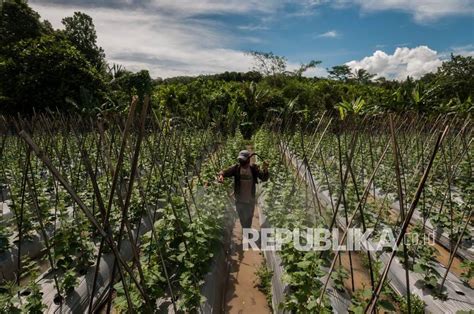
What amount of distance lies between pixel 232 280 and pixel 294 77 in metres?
25.7

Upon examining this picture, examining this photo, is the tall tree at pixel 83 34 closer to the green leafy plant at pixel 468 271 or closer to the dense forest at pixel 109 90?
the dense forest at pixel 109 90

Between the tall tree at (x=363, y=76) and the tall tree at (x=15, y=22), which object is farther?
the tall tree at (x=363, y=76)

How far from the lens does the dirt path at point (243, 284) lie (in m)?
3.51

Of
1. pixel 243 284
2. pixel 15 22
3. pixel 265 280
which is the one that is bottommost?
pixel 243 284

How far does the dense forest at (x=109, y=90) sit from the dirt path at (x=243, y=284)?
8.23 m

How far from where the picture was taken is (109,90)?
1833 cm

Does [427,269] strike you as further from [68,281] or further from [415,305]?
[68,281]

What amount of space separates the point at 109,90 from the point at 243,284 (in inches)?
682

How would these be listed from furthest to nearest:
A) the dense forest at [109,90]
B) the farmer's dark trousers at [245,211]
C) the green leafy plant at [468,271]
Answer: the dense forest at [109,90] < the farmer's dark trousers at [245,211] < the green leafy plant at [468,271]

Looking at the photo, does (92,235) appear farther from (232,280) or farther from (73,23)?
(73,23)

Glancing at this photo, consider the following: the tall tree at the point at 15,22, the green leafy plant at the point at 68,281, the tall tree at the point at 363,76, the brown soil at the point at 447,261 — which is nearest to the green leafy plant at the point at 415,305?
the brown soil at the point at 447,261

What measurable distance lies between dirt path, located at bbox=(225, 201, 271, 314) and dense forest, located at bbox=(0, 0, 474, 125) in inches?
324

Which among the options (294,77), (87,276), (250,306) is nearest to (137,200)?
(87,276)

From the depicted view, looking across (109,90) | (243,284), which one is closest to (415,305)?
(243,284)
